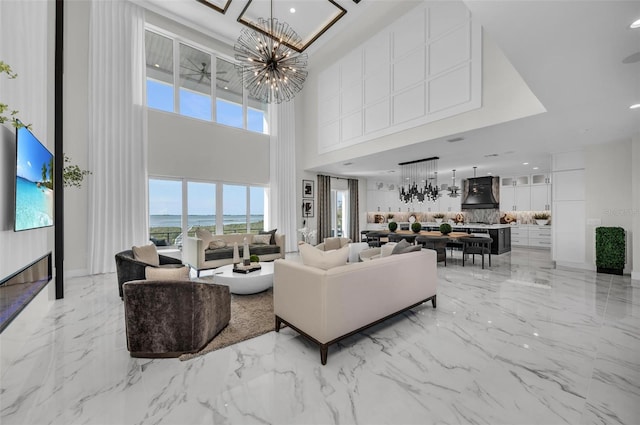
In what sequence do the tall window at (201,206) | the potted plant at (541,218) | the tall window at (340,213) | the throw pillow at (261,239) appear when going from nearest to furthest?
the throw pillow at (261,239) < the tall window at (201,206) < the potted plant at (541,218) < the tall window at (340,213)

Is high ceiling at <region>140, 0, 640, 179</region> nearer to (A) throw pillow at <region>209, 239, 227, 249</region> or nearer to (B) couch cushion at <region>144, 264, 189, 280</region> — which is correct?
(B) couch cushion at <region>144, 264, 189, 280</region>

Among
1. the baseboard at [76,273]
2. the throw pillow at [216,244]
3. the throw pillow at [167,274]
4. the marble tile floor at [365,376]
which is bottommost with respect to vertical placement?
the marble tile floor at [365,376]

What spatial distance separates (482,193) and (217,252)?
31.5 ft

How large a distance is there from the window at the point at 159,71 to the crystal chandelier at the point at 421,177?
6.38 m

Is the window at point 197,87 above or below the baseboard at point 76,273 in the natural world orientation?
above

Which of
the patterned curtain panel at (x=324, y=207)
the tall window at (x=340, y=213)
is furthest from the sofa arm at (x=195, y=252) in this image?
the tall window at (x=340, y=213)

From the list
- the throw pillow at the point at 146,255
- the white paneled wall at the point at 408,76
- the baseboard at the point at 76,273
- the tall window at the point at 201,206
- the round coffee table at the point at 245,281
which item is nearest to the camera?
the round coffee table at the point at 245,281

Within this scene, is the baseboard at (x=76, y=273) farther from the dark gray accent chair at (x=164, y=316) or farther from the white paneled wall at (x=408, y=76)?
the white paneled wall at (x=408, y=76)

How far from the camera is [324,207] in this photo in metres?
9.30

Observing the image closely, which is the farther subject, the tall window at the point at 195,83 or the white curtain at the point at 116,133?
the tall window at the point at 195,83

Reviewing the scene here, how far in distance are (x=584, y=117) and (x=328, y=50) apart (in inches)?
236

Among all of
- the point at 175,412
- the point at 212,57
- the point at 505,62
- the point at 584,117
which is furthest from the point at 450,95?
the point at 212,57

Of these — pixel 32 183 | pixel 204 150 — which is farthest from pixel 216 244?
pixel 32 183

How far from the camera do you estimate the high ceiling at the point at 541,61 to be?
6.44 ft
